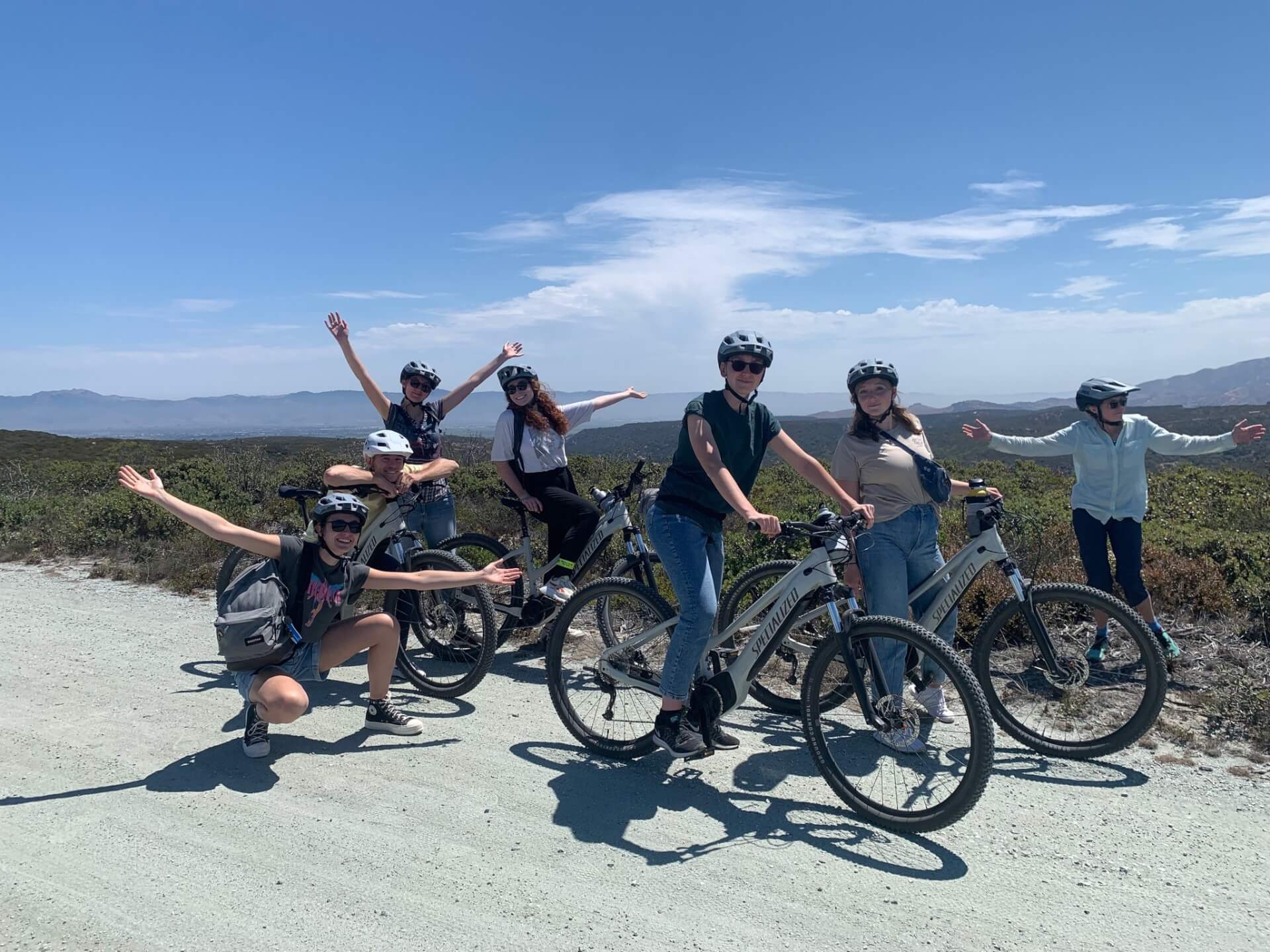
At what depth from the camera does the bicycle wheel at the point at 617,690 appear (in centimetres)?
445

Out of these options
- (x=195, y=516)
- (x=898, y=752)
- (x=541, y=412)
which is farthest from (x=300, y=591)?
(x=898, y=752)

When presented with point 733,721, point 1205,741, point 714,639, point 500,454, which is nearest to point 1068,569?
point 1205,741

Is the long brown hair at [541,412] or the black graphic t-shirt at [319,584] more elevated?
the long brown hair at [541,412]

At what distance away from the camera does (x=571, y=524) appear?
6102 mm

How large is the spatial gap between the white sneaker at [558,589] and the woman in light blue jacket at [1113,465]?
10.2 feet

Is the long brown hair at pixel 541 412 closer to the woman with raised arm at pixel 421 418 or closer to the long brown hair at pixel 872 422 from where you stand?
the woman with raised arm at pixel 421 418

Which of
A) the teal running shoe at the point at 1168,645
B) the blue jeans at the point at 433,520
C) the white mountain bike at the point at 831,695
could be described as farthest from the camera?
the blue jeans at the point at 433,520

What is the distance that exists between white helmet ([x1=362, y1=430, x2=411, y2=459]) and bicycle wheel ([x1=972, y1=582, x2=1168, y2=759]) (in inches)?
154

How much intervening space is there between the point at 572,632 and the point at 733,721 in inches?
58.5

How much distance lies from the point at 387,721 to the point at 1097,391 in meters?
5.15

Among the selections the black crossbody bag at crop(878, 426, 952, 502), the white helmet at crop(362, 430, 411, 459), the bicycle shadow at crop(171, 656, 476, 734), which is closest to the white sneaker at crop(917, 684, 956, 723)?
the black crossbody bag at crop(878, 426, 952, 502)

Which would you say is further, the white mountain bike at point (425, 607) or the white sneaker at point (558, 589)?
the white sneaker at point (558, 589)

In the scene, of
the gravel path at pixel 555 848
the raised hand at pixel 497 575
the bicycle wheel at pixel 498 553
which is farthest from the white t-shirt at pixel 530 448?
the gravel path at pixel 555 848

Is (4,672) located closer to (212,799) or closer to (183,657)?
(183,657)
